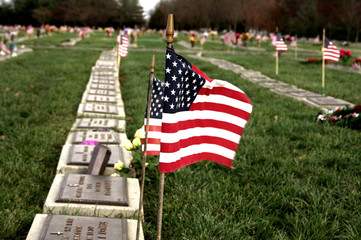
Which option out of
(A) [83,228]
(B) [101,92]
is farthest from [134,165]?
(B) [101,92]

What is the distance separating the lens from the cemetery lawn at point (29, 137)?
2.73 metres

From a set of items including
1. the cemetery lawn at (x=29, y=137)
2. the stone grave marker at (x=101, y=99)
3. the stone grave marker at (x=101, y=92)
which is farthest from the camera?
the stone grave marker at (x=101, y=92)

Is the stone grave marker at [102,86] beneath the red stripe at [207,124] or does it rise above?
beneath

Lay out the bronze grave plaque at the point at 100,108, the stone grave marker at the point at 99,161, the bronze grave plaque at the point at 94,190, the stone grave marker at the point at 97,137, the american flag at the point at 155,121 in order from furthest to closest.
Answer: the bronze grave plaque at the point at 100,108 → the stone grave marker at the point at 97,137 → the stone grave marker at the point at 99,161 → the bronze grave plaque at the point at 94,190 → the american flag at the point at 155,121

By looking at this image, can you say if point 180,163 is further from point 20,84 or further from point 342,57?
point 342,57

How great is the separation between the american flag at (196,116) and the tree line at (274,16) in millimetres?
35863

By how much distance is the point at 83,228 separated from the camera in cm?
221

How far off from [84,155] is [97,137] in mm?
634

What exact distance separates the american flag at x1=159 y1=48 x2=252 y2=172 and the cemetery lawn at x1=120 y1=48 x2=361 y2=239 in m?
0.21

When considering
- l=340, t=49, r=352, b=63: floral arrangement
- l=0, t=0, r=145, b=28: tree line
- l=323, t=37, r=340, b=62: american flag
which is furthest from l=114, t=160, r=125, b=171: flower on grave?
l=0, t=0, r=145, b=28: tree line

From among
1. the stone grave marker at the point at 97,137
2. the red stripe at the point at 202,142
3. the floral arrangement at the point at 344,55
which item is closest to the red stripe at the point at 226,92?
the red stripe at the point at 202,142

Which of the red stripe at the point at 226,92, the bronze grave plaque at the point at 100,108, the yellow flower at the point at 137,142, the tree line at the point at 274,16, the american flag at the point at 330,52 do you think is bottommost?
the yellow flower at the point at 137,142

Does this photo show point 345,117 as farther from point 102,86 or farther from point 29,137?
point 102,86

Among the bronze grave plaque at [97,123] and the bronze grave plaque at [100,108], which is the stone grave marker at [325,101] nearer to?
the bronze grave plaque at [100,108]
